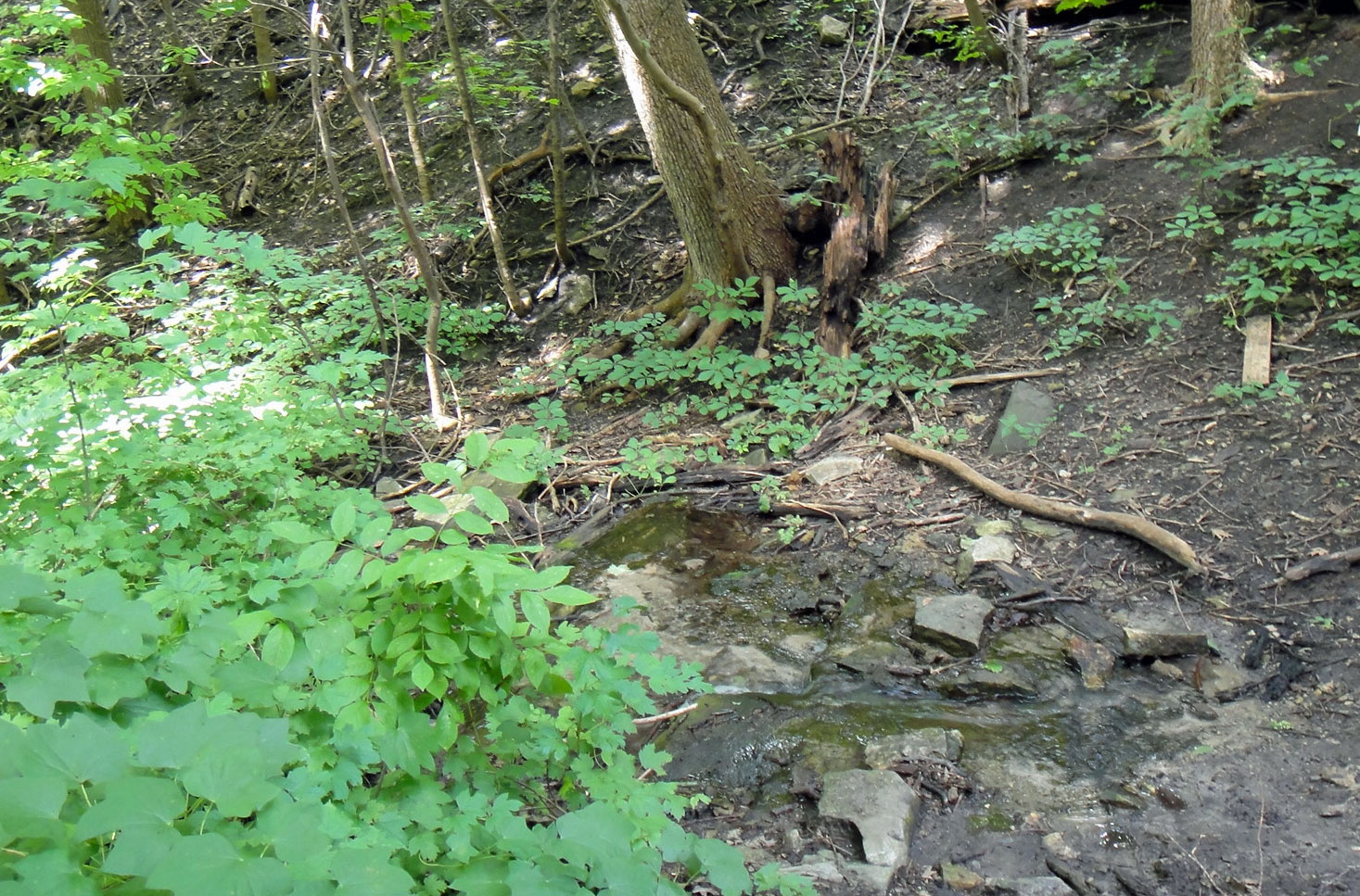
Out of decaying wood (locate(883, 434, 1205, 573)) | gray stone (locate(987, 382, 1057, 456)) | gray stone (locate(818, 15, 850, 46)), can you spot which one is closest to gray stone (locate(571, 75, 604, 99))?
gray stone (locate(818, 15, 850, 46))

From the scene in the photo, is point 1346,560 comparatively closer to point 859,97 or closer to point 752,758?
point 752,758

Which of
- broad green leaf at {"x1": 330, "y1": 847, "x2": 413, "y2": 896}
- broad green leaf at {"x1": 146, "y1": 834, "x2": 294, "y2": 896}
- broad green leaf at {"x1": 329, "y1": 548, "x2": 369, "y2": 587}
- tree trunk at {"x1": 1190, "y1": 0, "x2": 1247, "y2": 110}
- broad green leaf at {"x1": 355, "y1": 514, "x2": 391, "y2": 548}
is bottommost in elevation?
tree trunk at {"x1": 1190, "y1": 0, "x2": 1247, "y2": 110}

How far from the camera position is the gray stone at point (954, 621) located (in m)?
3.96

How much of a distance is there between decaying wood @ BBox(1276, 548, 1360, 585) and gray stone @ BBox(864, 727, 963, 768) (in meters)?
1.75

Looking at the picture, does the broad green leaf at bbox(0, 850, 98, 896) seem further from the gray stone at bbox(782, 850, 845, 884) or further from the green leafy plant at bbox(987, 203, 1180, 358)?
the green leafy plant at bbox(987, 203, 1180, 358)

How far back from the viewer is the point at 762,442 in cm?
591

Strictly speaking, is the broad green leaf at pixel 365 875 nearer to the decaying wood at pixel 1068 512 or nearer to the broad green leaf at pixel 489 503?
the broad green leaf at pixel 489 503

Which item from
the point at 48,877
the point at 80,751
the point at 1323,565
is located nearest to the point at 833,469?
the point at 1323,565

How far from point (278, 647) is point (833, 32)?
8952mm

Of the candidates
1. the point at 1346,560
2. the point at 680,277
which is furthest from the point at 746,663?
the point at 680,277

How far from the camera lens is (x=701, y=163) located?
6875 millimetres

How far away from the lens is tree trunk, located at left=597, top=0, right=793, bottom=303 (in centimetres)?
664

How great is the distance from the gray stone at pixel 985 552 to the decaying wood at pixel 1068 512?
11.3 inches

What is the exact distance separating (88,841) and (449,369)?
6522mm
